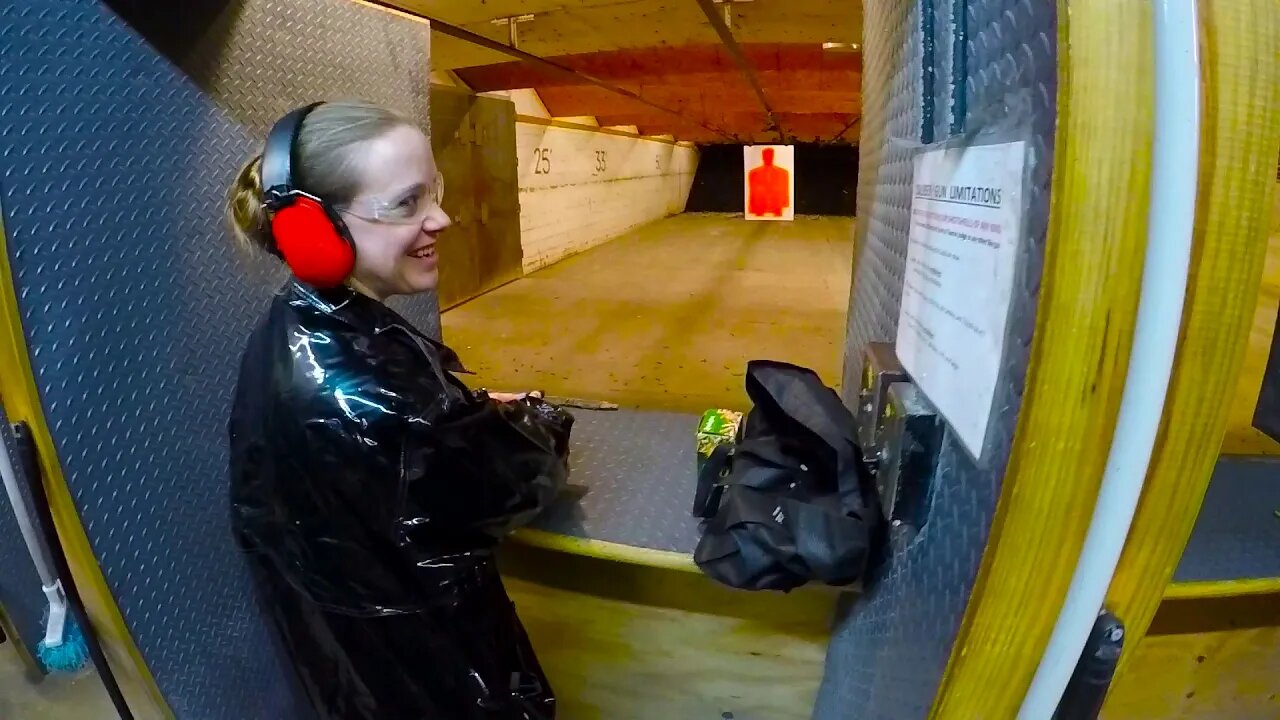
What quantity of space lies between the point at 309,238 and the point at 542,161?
3.84 m

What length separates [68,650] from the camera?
3.37 feet

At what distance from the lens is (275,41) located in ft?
3.97

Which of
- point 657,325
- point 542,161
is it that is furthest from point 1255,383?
point 542,161

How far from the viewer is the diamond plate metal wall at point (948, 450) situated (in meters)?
0.42

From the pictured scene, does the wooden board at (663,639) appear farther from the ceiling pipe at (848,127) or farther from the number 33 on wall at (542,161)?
the ceiling pipe at (848,127)

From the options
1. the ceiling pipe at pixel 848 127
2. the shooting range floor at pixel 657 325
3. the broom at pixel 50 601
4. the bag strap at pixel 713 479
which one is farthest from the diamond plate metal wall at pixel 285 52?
the ceiling pipe at pixel 848 127

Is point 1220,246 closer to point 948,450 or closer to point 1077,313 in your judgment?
point 1077,313

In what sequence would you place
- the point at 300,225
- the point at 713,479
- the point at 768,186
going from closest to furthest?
1. the point at 300,225
2. the point at 713,479
3. the point at 768,186

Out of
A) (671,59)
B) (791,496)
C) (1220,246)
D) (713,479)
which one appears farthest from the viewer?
(671,59)

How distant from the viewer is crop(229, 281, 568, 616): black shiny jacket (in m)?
0.79

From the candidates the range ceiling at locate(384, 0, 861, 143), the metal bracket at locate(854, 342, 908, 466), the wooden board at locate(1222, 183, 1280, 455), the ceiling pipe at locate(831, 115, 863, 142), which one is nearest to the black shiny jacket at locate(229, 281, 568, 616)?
the metal bracket at locate(854, 342, 908, 466)

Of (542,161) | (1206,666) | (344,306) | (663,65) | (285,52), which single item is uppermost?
(663,65)

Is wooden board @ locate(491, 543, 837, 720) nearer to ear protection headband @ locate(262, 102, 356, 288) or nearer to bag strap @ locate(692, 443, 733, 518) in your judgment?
bag strap @ locate(692, 443, 733, 518)

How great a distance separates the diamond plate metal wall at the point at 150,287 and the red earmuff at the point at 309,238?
0.32 metres
